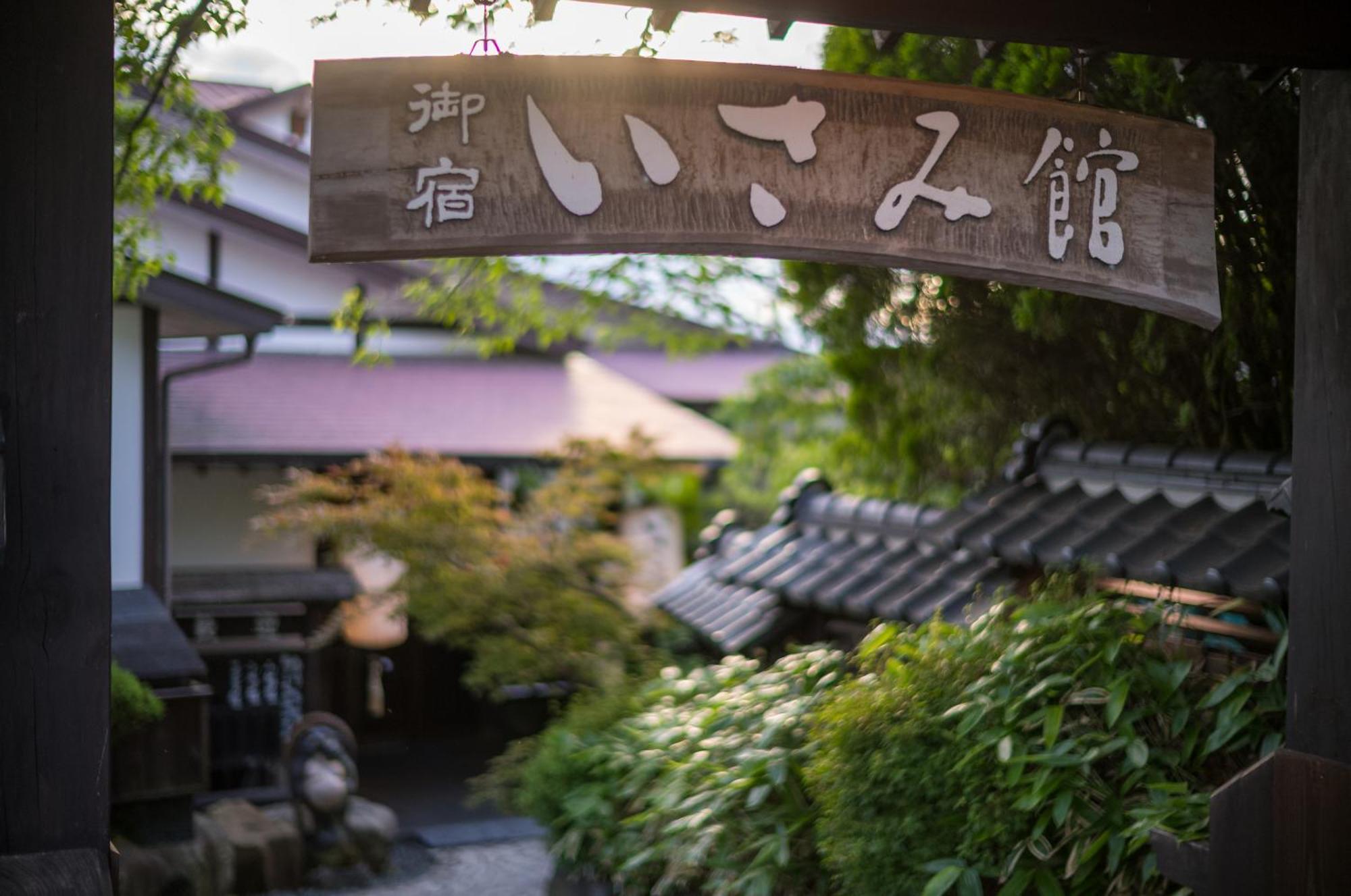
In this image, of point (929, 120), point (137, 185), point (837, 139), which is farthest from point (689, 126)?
point (137, 185)

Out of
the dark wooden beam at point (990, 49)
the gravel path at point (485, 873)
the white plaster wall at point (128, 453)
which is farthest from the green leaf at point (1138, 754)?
the white plaster wall at point (128, 453)

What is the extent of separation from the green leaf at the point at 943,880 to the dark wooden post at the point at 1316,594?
2.71ft

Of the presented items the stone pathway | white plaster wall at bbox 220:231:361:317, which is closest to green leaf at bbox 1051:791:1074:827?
the stone pathway

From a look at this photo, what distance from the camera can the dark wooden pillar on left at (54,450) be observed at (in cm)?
251

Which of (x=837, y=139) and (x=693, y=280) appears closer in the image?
(x=837, y=139)

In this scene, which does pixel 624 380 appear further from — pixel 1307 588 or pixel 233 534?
pixel 1307 588

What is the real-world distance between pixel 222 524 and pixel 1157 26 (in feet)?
38.1

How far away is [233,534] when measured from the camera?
514 inches

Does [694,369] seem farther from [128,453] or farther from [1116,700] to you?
[1116,700]

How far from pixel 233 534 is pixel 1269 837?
11541 mm

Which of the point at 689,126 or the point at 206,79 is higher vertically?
the point at 206,79

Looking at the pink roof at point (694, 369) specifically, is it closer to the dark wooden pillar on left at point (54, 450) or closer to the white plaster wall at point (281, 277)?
the white plaster wall at point (281, 277)

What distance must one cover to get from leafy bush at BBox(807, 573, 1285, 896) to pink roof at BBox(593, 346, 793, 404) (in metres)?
15.7

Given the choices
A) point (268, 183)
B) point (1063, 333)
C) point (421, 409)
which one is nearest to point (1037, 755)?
point (1063, 333)
